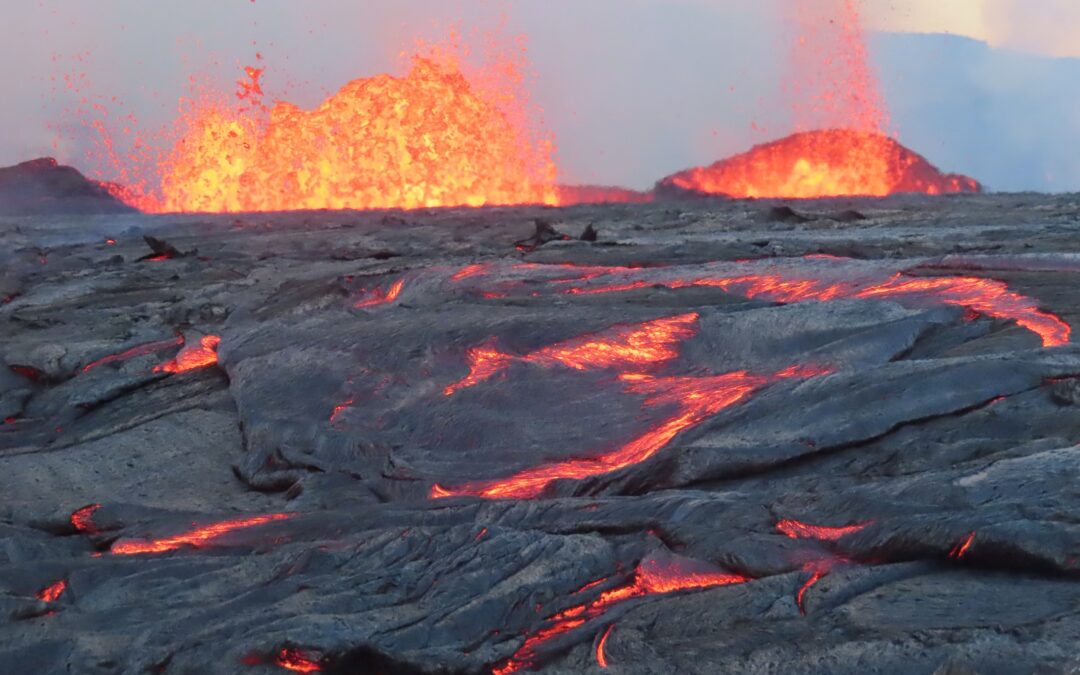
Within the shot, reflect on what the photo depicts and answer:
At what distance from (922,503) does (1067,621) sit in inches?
31.4

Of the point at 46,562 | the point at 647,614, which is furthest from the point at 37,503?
the point at 647,614

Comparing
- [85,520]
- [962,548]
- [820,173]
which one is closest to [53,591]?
[85,520]

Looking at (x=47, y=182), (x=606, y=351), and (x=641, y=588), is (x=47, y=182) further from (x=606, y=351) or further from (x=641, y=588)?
(x=641, y=588)

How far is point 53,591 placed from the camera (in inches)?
169

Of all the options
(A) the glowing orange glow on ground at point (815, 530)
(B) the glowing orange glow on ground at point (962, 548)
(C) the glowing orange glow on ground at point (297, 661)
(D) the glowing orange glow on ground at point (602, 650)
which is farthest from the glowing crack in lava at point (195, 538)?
(B) the glowing orange glow on ground at point (962, 548)

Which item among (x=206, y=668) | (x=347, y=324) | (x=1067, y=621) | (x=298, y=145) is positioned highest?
(x=298, y=145)

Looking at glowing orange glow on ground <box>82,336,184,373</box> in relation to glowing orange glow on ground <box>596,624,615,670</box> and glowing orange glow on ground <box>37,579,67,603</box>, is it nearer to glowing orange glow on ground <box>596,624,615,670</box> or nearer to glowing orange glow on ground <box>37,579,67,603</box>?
glowing orange glow on ground <box>37,579,67,603</box>

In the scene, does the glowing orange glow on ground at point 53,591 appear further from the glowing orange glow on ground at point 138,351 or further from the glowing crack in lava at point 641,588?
the glowing orange glow on ground at point 138,351

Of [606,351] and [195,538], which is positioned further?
[606,351]

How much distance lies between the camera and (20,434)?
725cm

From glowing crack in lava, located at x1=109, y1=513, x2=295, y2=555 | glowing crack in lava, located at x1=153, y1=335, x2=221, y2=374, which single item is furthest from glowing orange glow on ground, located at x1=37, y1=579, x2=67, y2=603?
glowing crack in lava, located at x1=153, y1=335, x2=221, y2=374

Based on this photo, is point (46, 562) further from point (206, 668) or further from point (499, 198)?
point (499, 198)

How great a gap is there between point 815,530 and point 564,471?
1.60 m

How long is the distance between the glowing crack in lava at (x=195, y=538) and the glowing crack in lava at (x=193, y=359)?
122 inches
